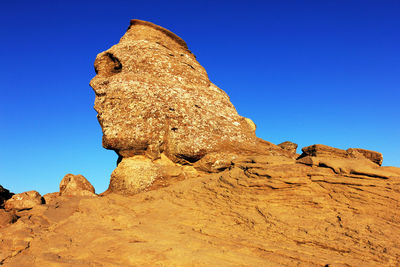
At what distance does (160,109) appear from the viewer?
1327 cm

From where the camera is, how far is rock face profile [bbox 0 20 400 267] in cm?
641

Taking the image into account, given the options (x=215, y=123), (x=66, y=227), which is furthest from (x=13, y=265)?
(x=215, y=123)

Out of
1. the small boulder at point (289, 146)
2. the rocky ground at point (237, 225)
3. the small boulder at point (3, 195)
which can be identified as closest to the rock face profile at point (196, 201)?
the rocky ground at point (237, 225)

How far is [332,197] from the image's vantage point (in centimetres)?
805

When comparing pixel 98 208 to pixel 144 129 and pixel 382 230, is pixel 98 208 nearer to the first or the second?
pixel 144 129

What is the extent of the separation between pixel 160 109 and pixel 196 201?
214 inches

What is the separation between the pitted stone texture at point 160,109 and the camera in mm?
12766

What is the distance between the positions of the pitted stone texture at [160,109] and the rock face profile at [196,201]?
64 mm

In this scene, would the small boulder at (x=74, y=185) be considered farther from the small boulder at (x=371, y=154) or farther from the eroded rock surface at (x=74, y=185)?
the small boulder at (x=371, y=154)

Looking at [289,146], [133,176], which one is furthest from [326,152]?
[289,146]

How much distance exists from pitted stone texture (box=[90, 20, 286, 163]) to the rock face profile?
0.06 metres

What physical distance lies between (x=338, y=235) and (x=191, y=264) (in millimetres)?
3906

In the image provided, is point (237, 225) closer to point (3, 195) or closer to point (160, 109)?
point (160, 109)

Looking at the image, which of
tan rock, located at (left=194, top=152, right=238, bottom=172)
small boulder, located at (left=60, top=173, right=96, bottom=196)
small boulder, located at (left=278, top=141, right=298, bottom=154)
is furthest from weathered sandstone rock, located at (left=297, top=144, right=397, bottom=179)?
small boulder, located at (left=60, top=173, right=96, bottom=196)
